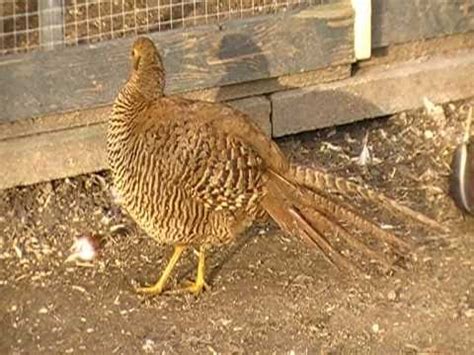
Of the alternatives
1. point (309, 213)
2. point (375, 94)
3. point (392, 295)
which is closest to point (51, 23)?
point (309, 213)

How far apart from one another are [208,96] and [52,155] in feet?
2.27

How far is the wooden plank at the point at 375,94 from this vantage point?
607 cm

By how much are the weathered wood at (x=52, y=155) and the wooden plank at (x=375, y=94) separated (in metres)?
0.79

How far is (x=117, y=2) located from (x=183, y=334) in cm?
146

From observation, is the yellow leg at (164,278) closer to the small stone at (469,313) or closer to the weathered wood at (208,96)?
the weathered wood at (208,96)

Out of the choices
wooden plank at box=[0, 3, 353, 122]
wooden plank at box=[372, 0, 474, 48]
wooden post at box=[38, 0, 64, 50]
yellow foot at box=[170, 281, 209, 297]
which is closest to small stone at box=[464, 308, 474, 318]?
yellow foot at box=[170, 281, 209, 297]

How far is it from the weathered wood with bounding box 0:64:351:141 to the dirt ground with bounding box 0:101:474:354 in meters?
0.24

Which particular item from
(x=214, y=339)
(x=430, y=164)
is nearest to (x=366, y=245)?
(x=214, y=339)

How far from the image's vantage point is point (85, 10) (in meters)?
5.61

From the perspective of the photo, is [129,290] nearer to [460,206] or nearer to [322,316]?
[322,316]

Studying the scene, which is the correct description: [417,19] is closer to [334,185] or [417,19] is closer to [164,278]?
[334,185]

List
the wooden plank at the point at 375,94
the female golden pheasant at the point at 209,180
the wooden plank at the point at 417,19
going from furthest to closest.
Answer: the wooden plank at the point at 417,19, the wooden plank at the point at 375,94, the female golden pheasant at the point at 209,180

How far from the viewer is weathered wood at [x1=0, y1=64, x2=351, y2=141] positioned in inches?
219

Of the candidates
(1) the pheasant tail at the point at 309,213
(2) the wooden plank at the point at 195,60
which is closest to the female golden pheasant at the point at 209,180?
(1) the pheasant tail at the point at 309,213
